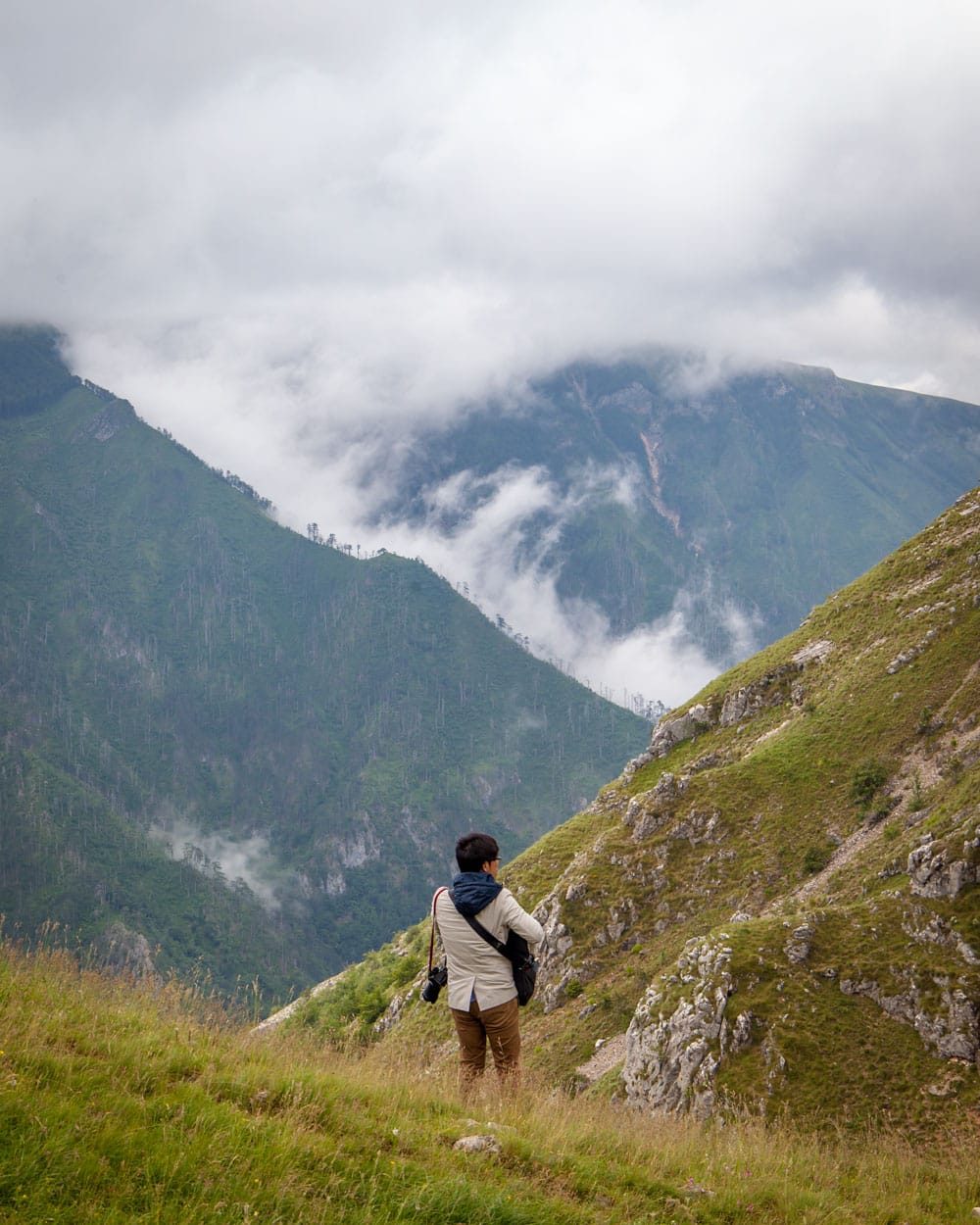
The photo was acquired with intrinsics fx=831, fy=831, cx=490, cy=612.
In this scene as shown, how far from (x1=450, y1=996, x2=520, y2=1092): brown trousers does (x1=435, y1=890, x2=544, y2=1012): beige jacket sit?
13 centimetres

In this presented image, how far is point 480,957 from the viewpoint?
33.1 feet

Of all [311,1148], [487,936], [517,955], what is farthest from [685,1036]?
[311,1148]

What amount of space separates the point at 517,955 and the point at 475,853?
4.34ft

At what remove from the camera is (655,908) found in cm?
4228

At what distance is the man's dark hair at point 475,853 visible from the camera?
1011 cm

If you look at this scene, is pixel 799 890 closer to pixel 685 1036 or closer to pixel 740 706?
pixel 685 1036

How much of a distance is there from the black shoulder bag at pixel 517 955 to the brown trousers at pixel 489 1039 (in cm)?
22

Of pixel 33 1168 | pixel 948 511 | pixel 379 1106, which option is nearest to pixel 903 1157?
pixel 379 1106

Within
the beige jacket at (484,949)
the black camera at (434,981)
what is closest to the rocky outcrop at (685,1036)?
the black camera at (434,981)

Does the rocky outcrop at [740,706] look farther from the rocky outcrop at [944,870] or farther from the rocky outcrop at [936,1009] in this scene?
the rocky outcrop at [936,1009]

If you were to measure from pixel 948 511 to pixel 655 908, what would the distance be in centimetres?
3651

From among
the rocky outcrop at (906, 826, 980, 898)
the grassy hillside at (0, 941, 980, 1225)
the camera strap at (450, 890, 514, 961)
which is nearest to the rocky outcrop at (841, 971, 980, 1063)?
the rocky outcrop at (906, 826, 980, 898)

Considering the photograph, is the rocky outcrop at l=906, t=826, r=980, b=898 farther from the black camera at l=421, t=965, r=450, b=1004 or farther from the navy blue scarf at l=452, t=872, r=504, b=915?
the navy blue scarf at l=452, t=872, r=504, b=915

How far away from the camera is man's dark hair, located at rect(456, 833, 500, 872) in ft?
33.2
